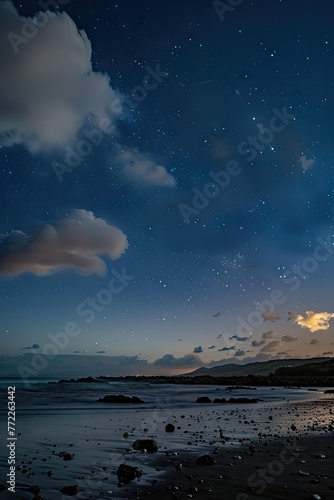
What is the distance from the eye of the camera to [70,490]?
286 inches

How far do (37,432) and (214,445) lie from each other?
26.4ft

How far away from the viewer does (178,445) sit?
12.4m

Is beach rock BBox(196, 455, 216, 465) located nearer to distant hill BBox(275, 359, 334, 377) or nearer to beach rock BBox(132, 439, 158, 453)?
beach rock BBox(132, 439, 158, 453)

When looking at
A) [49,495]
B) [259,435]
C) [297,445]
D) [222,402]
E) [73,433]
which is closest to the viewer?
[49,495]

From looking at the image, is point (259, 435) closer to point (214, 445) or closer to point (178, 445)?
point (214, 445)

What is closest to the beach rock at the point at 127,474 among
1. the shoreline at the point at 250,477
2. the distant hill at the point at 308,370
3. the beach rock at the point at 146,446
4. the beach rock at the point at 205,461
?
the shoreline at the point at 250,477

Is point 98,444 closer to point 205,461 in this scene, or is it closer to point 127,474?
point 205,461

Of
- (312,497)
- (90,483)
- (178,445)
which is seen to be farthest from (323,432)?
(90,483)

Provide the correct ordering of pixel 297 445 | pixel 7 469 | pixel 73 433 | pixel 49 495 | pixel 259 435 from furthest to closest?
pixel 73 433 → pixel 259 435 → pixel 297 445 → pixel 7 469 → pixel 49 495

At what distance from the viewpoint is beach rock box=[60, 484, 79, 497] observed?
7207 millimetres

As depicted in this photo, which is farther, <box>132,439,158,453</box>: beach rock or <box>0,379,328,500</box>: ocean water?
<box>132,439,158,453</box>: beach rock

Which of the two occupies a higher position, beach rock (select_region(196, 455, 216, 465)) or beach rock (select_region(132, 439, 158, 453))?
beach rock (select_region(196, 455, 216, 465))

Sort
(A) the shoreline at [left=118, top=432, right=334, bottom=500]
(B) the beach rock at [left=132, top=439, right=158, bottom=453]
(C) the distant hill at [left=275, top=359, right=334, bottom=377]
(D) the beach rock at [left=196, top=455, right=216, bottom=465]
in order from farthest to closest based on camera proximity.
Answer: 1. (C) the distant hill at [left=275, top=359, right=334, bottom=377]
2. (B) the beach rock at [left=132, top=439, right=158, bottom=453]
3. (D) the beach rock at [left=196, top=455, right=216, bottom=465]
4. (A) the shoreline at [left=118, top=432, right=334, bottom=500]

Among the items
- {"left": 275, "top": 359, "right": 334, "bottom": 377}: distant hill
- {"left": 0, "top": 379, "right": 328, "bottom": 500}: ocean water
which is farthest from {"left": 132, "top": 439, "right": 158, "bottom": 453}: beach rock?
{"left": 275, "top": 359, "right": 334, "bottom": 377}: distant hill
